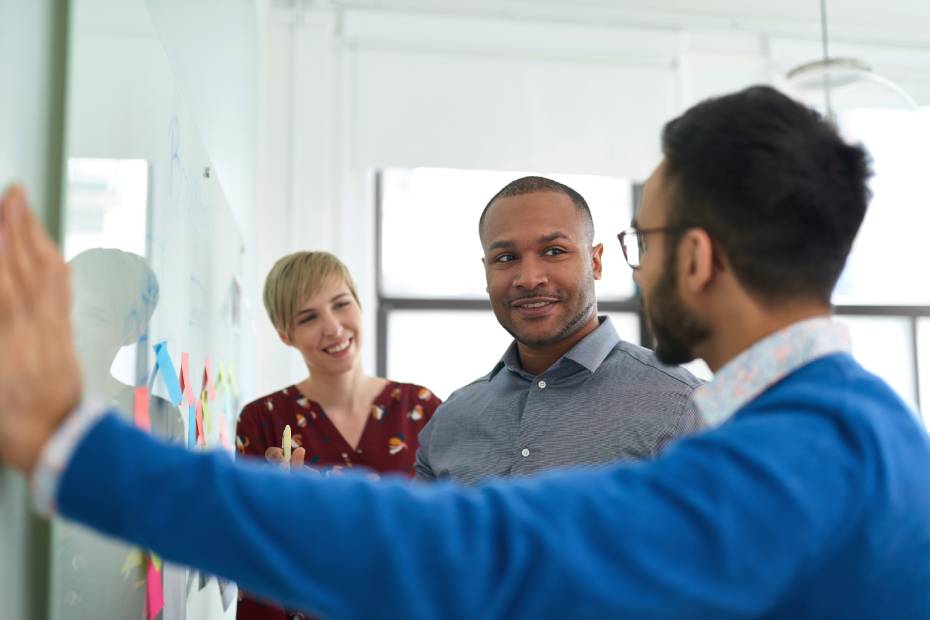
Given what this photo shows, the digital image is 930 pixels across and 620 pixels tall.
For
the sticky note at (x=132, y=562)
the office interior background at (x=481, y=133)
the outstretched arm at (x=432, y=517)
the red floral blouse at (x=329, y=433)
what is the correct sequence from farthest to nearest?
the office interior background at (x=481, y=133) < the red floral blouse at (x=329, y=433) < the sticky note at (x=132, y=562) < the outstretched arm at (x=432, y=517)

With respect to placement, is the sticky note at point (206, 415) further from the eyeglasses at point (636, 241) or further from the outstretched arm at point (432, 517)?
the outstretched arm at point (432, 517)

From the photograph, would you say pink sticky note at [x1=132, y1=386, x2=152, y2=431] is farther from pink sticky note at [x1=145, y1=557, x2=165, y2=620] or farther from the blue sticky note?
pink sticky note at [x1=145, y1=557, x2=165, y2=620]

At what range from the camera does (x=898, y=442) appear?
2.65 ft

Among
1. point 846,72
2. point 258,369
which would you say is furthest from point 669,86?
point 258,369

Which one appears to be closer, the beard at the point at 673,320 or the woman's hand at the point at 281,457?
the beard at the point at 673,320

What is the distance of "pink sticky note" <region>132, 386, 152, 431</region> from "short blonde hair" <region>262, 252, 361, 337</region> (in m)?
1.13

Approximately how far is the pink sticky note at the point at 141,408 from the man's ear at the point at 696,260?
72 centimetres

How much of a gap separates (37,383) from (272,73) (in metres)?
4.18

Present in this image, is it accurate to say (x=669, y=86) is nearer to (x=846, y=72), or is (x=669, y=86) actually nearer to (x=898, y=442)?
(x=846, y=72)

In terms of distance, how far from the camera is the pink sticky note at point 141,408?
1.20 metres

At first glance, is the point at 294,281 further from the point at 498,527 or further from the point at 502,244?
the point at 498,527

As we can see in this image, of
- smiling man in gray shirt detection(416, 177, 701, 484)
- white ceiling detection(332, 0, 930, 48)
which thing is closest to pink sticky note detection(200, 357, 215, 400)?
smiling man in gray shirt detection(416, 177, 701, 484)

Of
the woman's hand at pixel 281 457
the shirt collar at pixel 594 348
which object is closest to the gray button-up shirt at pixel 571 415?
the shirt collar at pixel 594 348

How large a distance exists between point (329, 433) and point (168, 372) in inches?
35.8
